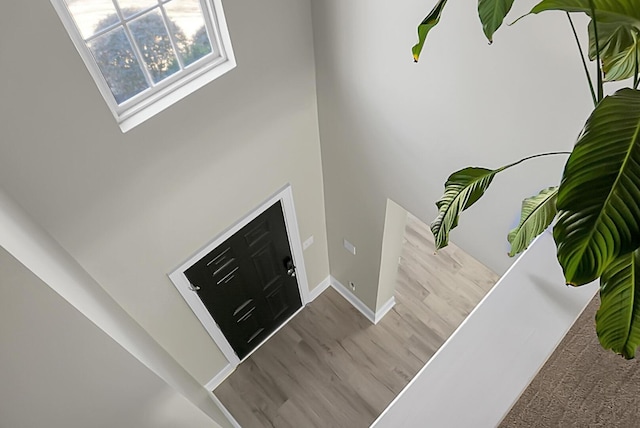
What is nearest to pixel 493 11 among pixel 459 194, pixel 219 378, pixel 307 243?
pixel 459 194

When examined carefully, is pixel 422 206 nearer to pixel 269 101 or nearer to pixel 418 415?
pixel 269 101

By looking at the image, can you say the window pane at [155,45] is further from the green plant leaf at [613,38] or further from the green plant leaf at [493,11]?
the green plant leaf at [613,38]

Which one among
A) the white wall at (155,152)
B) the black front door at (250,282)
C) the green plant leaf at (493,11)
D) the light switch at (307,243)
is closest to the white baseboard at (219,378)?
the black front door at (250,282)

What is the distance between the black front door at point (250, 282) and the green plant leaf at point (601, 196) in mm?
3249

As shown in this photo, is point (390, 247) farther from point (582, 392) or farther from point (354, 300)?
point (582, 392)

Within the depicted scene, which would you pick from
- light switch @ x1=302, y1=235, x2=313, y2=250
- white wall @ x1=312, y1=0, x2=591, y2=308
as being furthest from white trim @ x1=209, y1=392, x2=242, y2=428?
white wall @ x1=312, y1=0, x2=591, y2=308

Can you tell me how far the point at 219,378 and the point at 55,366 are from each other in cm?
371

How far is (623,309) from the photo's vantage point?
1.09 m

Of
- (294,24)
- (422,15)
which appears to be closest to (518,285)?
(422,15)

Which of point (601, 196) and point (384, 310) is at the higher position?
point (601, 196)

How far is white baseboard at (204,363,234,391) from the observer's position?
4.89m

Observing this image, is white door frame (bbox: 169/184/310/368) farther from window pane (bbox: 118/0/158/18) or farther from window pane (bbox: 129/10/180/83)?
window pane (bbox: 118/0/158/18)

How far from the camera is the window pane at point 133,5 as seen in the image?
2.56m

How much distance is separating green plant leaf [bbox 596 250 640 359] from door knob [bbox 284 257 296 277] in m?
3.76
